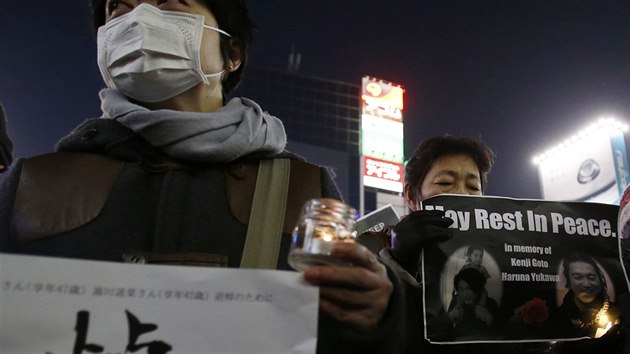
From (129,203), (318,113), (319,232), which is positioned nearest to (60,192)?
(129,203)

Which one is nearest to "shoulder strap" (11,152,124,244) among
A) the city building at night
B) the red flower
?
the red flower

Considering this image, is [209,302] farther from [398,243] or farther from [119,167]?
[398,243]

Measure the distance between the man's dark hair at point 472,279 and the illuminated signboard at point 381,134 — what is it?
50.4ft

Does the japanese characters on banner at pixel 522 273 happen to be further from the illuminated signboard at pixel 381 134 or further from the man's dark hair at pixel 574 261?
the illuminated signboard at pixel 381 134

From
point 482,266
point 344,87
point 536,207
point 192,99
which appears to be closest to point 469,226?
point 482,266

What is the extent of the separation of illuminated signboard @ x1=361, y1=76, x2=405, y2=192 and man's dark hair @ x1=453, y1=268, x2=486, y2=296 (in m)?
15.4

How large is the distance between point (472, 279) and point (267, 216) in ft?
2.11

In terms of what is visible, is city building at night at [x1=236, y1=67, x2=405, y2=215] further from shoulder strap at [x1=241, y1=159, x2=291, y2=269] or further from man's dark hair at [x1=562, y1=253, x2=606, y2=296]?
shoulder strap at [x1=241, y1=159, x2=291, y2=269]

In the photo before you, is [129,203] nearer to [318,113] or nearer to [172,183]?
[172,183]

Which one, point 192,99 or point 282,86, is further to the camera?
point 282,86

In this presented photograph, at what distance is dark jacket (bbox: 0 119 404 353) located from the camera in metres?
1.07

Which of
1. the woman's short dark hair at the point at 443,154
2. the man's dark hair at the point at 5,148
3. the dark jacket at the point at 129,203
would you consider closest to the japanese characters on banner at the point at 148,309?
the dark jacket at the point at 129,203

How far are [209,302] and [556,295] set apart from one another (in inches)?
44.1

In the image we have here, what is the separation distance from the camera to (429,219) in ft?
4.77
